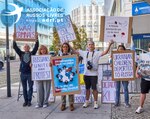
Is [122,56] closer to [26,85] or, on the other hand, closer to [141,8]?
[141,8]

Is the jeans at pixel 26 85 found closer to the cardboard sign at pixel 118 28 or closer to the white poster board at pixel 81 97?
the white poster board at pixel 81 97

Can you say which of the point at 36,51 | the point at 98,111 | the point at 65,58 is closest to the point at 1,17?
the point at 36,51

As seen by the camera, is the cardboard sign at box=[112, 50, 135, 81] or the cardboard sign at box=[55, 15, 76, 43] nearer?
the cardboard sign at box=[112, 50, 135, 81]

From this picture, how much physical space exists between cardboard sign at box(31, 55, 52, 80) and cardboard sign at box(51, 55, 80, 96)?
48cm

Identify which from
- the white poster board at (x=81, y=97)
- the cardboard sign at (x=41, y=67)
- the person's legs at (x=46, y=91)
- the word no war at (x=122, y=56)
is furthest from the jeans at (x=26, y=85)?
the word no war at (x=122, y=56)

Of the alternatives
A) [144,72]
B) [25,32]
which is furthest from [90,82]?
[25,32]

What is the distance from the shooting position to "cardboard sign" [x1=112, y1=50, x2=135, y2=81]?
9133 mm

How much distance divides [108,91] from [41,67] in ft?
6.72

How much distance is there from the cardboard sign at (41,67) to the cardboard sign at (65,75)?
0.48 meters

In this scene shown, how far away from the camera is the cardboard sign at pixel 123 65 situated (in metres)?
9.13

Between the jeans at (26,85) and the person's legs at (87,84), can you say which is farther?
the jeans at (26,85)

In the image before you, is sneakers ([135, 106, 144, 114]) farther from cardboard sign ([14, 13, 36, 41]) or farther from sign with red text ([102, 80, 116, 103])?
cardboard sign ([14, 13, 36, 41])

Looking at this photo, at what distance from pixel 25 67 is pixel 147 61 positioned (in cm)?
347

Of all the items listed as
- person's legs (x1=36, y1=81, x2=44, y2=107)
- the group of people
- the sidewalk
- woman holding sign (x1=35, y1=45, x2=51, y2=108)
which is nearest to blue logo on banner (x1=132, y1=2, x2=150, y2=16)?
the group of people
